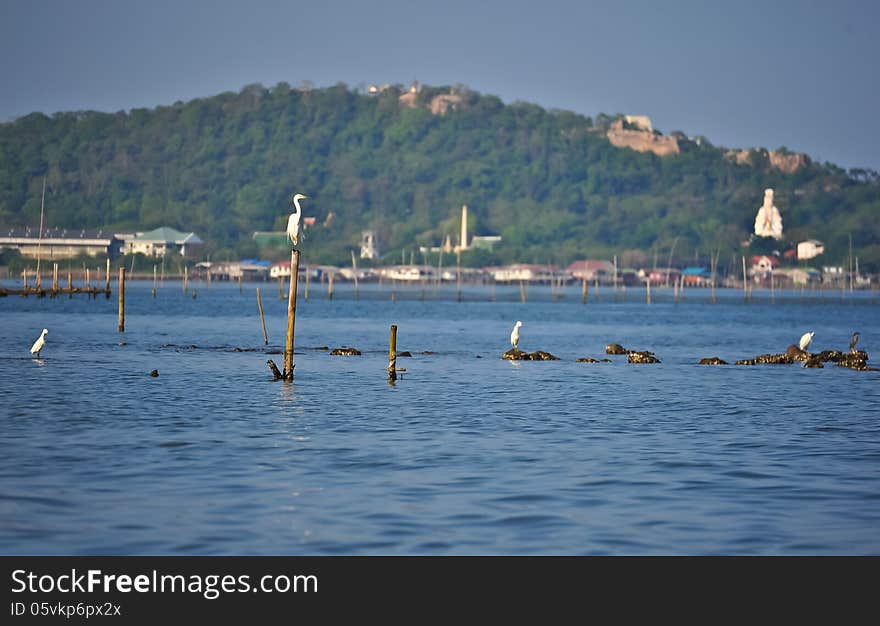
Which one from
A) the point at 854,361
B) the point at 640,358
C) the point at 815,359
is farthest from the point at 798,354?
the point at 640,358

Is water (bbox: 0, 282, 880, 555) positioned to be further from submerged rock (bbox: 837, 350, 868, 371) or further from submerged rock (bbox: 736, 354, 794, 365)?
submerged rock (bbox: 736, 354, 794, 365)

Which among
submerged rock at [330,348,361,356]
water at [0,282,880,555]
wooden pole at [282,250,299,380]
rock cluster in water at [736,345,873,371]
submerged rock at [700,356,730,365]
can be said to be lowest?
water at [0,282,880,555]

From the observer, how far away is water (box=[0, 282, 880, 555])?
1903 cm

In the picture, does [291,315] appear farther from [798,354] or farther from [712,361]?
[798,354]

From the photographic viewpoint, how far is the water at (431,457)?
19031 millimetres

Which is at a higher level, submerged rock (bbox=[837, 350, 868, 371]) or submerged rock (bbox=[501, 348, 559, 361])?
submerged rock (bbox=[837, 350, 868, 371])

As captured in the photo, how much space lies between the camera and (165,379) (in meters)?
42.2

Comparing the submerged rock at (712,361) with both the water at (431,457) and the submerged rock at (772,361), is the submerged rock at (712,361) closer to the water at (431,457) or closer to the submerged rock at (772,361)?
the submerged rock at (772,361)

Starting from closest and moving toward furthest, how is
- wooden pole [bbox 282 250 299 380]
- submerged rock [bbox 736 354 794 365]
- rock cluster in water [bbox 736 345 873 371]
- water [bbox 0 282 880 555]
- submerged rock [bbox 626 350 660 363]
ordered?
water [bbox 0 282 880 555] → wooden pole [bbox 282 250 299 380] → rock cluster in water [bbox 736 345 873 371] → submerged rock [bbox 736 354 794 365] → submerged rock [bbox 626 350 660 363]

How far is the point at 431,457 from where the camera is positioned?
2608 cm

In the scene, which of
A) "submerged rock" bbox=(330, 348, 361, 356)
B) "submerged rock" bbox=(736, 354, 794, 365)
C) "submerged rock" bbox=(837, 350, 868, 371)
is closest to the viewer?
"submerged rock" bbox=(837, 350, 868, 371)

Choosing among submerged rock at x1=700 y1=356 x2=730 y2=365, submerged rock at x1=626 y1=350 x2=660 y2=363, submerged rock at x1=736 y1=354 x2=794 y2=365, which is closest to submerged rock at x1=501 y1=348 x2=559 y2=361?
submerged rock at x1=626 y1=350 x2=660 y2=363
